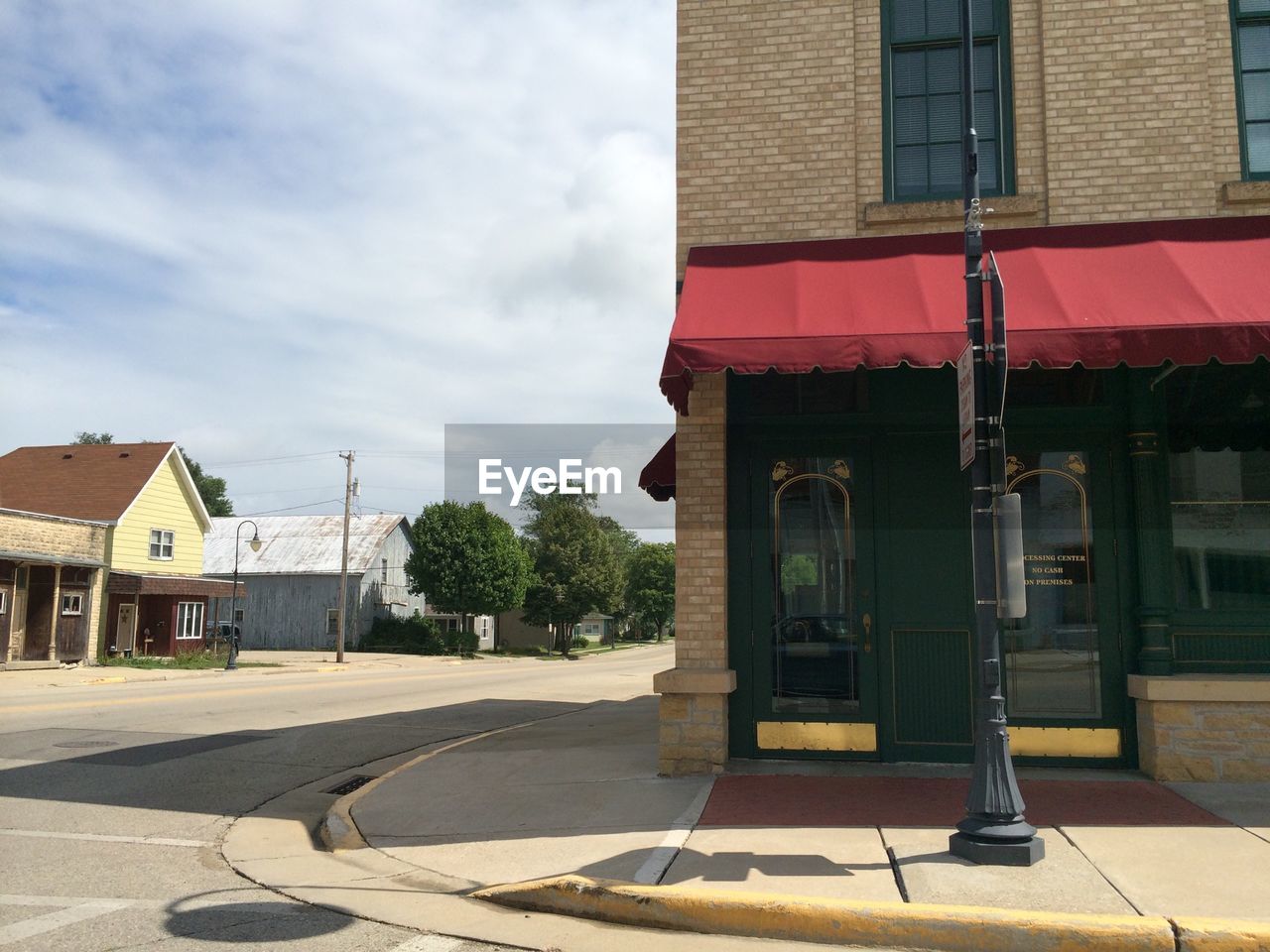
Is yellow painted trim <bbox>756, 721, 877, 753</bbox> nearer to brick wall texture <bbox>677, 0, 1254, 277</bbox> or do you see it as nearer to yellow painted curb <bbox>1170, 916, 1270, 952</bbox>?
yellow painted curb <bbox>1170, 916, 1270, 952</bbox>

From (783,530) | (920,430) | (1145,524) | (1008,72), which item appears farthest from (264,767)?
(1008,72)

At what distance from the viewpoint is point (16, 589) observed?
29406mm

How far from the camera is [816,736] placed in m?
9.10

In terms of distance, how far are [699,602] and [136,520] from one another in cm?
3313

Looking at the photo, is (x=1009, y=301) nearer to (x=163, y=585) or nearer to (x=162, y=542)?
(x=163, y=585)

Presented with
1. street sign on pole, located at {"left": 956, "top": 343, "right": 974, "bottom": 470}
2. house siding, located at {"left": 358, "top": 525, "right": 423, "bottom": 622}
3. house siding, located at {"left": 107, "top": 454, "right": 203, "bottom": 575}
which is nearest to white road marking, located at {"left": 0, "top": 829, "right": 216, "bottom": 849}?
street sign on pole, located at {"left": 956, "top": 343, "right": 974, "bottom": 470}

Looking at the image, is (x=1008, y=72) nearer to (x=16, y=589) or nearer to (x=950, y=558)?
(x=950, y=558)

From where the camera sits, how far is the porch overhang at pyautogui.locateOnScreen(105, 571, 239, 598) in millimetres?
34031

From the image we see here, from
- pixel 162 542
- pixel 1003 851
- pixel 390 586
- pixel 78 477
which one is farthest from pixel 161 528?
pixel 1003 851

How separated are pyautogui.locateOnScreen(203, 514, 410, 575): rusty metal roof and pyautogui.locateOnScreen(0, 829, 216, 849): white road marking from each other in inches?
1769

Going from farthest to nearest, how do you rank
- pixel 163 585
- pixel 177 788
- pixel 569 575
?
pixel 569 575 < pixel 163 585 < pixel 177 788

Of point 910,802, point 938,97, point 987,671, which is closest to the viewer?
point 987,671

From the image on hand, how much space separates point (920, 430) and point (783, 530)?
1.58 metres

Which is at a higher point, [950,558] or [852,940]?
[950,558]
